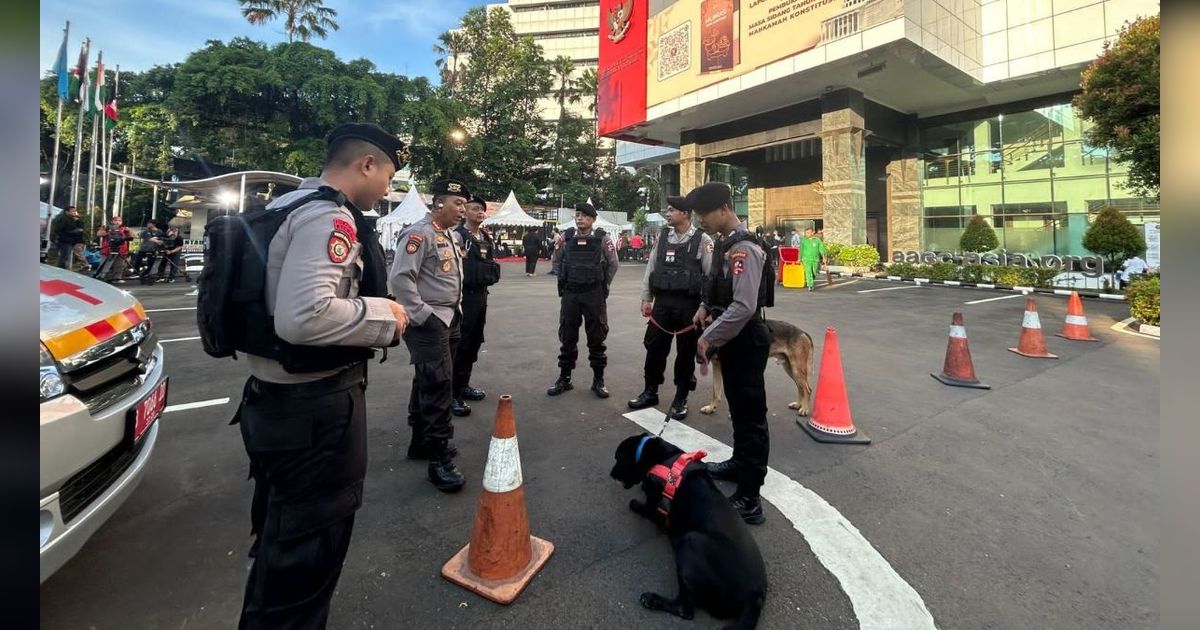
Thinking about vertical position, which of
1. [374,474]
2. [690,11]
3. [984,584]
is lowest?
[984,584]

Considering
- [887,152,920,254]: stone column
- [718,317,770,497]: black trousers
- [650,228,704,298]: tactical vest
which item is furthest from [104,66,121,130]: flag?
[887,152,920,254]: stone column

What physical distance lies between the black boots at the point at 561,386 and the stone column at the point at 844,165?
17445 millimetres

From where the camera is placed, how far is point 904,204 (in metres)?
22.8

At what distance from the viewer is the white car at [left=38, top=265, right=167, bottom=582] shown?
1.78 metres

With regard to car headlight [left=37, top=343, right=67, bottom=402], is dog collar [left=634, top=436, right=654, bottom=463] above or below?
below

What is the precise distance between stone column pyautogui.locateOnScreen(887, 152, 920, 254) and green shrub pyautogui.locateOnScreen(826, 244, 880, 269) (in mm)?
5626

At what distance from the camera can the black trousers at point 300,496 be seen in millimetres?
1621

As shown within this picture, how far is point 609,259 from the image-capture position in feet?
17.4

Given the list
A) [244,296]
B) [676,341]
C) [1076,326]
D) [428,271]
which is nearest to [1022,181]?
[1076,326]

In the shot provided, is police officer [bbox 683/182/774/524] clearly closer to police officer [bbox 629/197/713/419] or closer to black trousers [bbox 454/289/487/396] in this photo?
police officer [bbox 629/197/713/419]

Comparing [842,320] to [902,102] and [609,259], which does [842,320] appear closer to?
[609,259]

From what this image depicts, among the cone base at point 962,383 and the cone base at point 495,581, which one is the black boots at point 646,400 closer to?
the cone base at point 495,581
